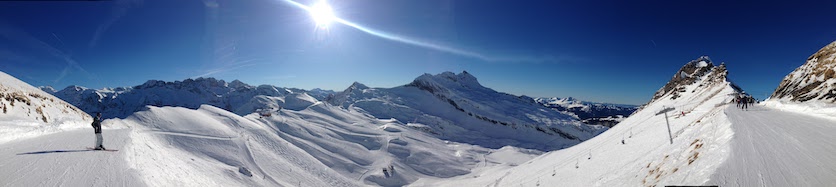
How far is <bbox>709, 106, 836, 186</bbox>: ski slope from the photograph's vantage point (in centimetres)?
583

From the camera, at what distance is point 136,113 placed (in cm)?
3031

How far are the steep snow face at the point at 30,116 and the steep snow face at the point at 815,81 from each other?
33.6m

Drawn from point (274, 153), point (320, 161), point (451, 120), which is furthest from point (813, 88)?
point (451, 120)

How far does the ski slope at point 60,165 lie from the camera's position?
331 inches

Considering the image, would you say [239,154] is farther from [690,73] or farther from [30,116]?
[690,73]

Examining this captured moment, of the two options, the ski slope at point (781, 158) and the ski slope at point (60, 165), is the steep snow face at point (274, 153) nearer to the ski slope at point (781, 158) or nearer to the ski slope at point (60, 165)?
the ski slope at point (60, 165)

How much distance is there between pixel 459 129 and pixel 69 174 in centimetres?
10060

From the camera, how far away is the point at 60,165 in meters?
9.62

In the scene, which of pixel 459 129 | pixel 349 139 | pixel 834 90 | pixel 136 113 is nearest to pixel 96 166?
pixel 136 113

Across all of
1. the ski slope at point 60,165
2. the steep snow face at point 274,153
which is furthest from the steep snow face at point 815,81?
the steep snow face at point 274,153

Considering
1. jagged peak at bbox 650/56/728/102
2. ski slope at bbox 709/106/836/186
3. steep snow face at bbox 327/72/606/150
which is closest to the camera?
ski slope at bbox 709/106/836/186

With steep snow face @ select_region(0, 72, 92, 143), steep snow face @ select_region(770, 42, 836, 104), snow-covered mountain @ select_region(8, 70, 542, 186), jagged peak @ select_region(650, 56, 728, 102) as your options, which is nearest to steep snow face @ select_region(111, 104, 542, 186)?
snow-covered mountain @ select_region(8, 70, 542, 186)

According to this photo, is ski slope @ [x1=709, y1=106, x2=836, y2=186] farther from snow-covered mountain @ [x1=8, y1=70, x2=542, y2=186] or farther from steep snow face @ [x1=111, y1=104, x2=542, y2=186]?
steep snow face @ [x1=111, y1=104, x2=542, y2=186]

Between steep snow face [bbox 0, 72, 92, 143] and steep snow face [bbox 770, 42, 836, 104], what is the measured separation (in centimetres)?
3363
